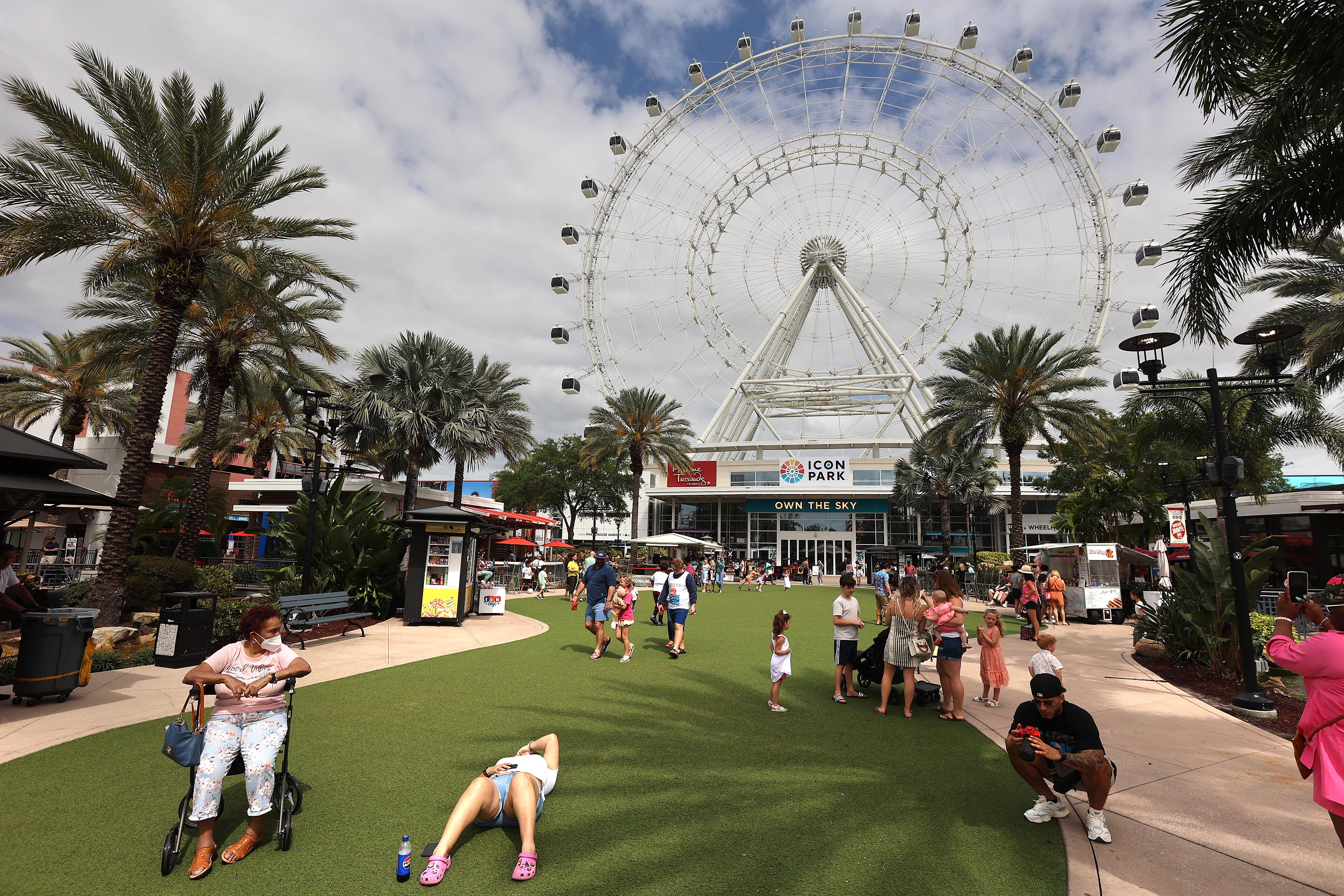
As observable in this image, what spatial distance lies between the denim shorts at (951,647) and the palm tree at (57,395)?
30624mm

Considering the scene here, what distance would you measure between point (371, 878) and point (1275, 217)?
10.7 metres

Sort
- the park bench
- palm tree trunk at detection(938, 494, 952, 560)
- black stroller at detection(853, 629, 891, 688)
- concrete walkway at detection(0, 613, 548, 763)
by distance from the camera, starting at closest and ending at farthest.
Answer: concrete walkway at detection(0, 613, 548, 763) → black stroller at detection(853, 629, 891, 688) → the park bench → palm tree trunk at detection(938, 494, 952, 560)

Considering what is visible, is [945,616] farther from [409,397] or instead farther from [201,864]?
[409,397]

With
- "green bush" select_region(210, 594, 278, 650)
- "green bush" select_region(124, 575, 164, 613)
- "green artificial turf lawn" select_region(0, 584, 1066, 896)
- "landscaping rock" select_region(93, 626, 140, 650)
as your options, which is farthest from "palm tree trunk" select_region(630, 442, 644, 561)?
"green artificial turf lawn" select_region(0, 584, 1066, 896)

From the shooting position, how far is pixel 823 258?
44.8 metres

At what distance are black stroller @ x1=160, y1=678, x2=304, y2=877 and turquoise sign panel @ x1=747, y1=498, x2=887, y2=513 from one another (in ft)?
151

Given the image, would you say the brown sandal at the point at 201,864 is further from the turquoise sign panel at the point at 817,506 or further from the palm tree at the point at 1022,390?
the turquoise sign panel at the point at 817,506

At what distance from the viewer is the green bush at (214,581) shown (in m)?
13.4

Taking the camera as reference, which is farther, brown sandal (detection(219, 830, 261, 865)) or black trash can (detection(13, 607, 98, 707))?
black trash can (detection(13, 607, 98, 707))

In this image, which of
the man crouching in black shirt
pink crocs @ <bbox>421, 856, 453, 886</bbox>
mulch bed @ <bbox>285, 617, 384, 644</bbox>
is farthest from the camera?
mulch bed @ <bbox>285, 617, 384, 644</bbox>

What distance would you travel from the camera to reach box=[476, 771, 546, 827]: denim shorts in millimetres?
4086

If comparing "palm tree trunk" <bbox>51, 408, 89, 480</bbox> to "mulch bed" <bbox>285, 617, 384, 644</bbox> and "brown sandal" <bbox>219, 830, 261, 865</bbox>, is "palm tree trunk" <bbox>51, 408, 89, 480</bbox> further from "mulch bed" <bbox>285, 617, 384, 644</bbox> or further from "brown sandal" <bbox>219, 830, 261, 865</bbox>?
"brown sandal" <bbox>219, 830, 261, 865</bbox>

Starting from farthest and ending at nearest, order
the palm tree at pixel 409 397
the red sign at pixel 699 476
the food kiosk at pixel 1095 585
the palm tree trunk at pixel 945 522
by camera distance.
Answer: the red sign at pixel 699 476
the palm tree trunk at pixel 945 522
the palm tree at pixel 409 397
the food kiosk at pixel 1095 585

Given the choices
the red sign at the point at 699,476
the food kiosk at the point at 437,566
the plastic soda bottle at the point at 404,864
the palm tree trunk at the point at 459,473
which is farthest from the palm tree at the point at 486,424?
the plastic soda bottle at the point at 404,864
